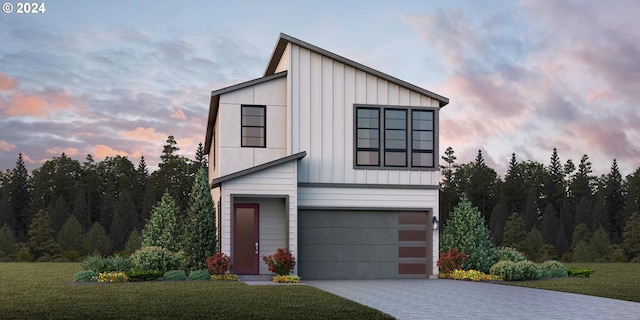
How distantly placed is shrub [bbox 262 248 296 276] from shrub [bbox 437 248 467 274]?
17.6 feet

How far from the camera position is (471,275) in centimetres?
2267

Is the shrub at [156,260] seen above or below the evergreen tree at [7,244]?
above

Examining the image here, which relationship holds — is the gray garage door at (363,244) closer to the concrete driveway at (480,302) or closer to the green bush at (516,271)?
the green bush at (516,271)

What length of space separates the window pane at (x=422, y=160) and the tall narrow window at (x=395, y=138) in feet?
1.04

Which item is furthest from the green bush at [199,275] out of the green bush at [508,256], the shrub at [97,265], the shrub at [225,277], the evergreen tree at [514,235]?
the evergreen tree at [514,235]

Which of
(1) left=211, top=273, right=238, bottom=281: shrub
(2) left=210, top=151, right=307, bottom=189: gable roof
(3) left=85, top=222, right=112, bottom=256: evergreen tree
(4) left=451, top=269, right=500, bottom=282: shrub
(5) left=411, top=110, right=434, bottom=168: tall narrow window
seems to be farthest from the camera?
(3) left=85, top=222, right=112, bottom=256: evergreen tree

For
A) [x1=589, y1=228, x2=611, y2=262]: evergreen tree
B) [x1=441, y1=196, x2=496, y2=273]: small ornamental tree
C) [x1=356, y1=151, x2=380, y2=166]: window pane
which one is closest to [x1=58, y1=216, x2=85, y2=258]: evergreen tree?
[x1=356, y1=151, x2=380, y2=166]: window pane

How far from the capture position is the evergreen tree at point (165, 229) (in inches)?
1022

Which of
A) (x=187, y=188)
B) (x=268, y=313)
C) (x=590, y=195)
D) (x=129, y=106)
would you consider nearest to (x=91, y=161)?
(x=187, y=188)

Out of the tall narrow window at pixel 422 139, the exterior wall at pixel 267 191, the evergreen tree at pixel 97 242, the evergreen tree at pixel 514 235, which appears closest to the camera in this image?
the exterior wall at pixel 267 191

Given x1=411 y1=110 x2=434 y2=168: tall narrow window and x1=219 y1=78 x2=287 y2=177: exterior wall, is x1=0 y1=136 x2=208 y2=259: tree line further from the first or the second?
x1=411 y1=110 x2=434 y2=168: tall narrow window

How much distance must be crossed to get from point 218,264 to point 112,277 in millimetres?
3069

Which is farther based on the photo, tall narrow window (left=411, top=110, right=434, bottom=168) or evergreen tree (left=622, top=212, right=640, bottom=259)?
evergreen tree (left=622, top=212, right=640, bottom=259)

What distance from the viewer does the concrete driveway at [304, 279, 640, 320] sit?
1255 cm
